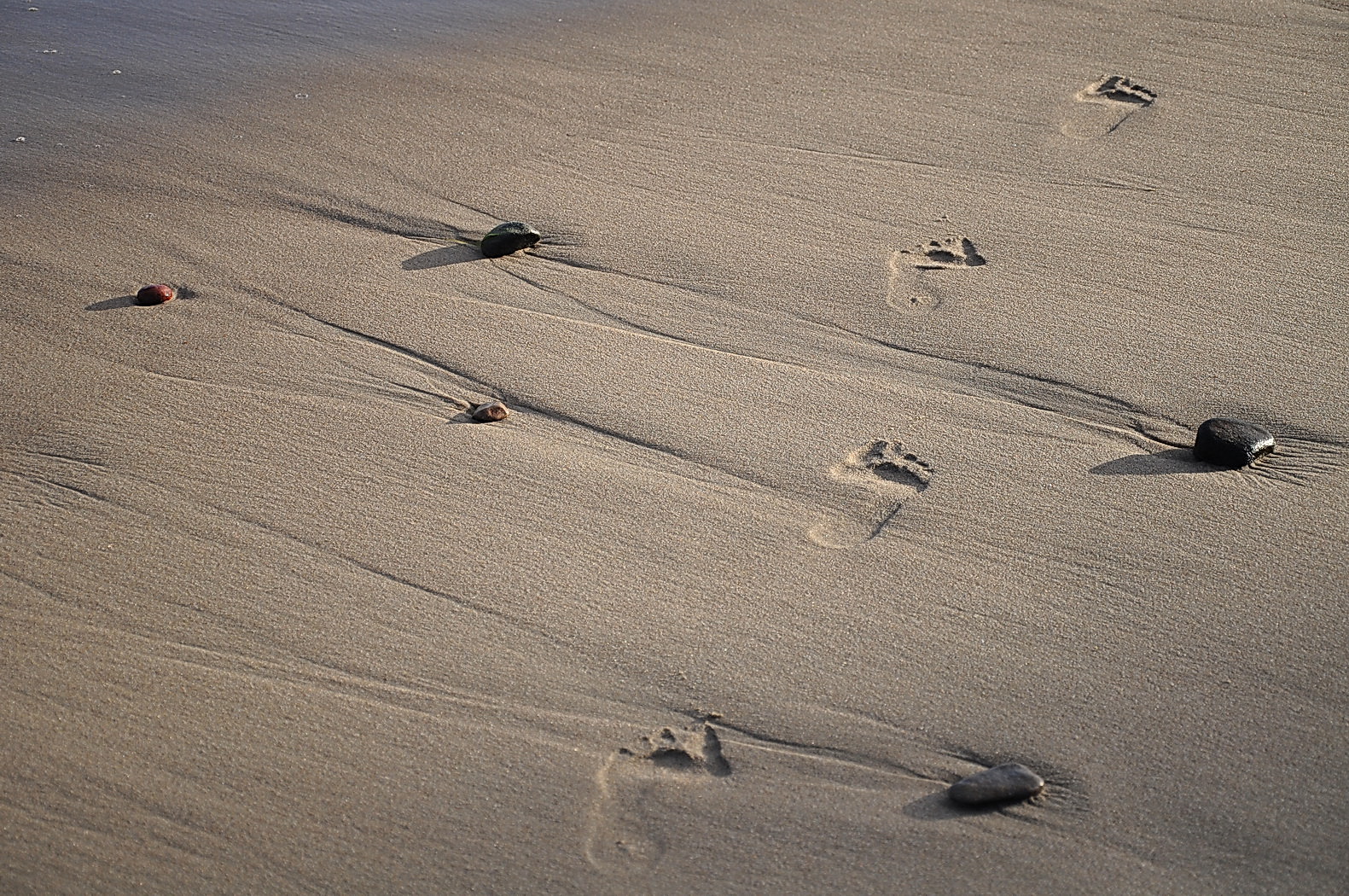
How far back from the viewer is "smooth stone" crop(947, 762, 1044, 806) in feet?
5.74

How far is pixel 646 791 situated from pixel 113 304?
6.69ft

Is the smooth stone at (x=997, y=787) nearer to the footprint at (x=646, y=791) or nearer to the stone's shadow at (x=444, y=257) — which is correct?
the footprint at (x=646, y=791)

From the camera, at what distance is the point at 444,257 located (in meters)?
3.20

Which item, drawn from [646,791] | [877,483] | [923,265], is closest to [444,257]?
[923,265]

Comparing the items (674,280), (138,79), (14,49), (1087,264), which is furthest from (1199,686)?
(14,49)

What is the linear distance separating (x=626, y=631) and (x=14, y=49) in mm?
3935

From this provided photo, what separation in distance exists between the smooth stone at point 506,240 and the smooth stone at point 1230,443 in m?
1.77

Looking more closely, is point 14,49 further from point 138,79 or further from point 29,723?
point 29,723

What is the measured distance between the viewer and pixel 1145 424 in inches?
100.0

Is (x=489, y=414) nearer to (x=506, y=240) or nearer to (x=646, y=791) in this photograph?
(x=506, y=240)

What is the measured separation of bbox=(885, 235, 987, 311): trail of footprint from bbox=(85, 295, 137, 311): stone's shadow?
1.94 meters

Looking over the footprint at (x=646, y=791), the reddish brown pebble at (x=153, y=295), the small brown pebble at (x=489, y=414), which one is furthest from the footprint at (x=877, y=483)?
the reddish brown pebble at (x=153, y=295)

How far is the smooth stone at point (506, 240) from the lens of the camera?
10.4 ft

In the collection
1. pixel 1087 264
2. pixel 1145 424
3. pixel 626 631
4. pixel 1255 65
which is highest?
pixel 1255 65
